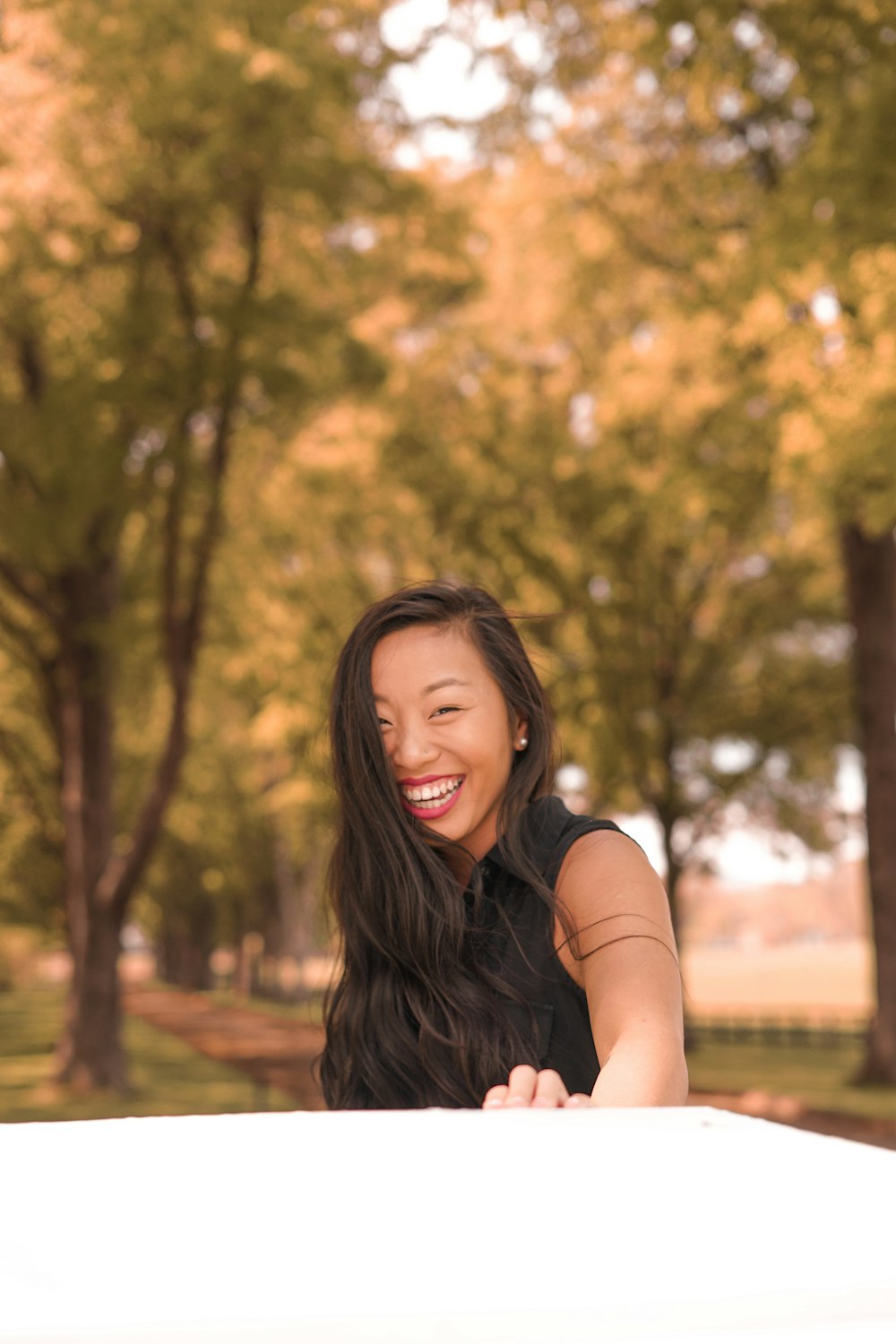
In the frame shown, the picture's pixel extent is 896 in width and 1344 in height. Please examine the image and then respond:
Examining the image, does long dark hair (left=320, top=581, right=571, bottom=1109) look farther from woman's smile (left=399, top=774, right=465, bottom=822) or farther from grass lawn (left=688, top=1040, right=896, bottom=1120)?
grass lawn (left=688, top=1040, right=896, bottom=1120)

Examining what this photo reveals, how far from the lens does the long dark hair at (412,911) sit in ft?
6.95

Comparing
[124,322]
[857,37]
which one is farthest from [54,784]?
[857,37]

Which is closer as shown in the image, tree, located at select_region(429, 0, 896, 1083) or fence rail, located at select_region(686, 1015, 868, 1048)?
tree, located at select_region(429, 0, 896, 1083)

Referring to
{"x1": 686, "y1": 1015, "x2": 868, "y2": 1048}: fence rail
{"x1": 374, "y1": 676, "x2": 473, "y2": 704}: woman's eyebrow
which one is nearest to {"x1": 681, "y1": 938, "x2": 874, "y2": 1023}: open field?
{"x1": 686, "y1": 1015, "x2": 868, "y2": 1048}: fence rail

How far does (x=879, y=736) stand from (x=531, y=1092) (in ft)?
47.3

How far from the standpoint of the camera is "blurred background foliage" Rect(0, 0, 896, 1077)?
9266 millimetres

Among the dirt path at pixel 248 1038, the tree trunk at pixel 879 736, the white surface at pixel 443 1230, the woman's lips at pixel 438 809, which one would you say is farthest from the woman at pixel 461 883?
the tree trunk at pixel 879 736

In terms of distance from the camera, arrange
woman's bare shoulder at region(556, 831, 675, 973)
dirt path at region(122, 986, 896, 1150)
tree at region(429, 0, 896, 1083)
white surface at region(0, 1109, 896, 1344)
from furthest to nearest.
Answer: dirt path at region(122, 986, 896, 1150), tree at region(429, 0, 896, 1083), woman's bare shoulder at region(556, 831, 675, 973), white surface at region(0, 1109, 896, 1344)

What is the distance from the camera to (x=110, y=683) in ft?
51.3

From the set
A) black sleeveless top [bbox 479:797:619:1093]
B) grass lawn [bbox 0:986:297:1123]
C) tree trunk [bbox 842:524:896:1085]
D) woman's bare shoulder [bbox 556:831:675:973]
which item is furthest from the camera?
tree trunk [bbox 842:524:896:1085]

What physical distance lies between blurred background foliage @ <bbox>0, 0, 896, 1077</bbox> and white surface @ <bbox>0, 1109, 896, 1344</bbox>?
1765 mm

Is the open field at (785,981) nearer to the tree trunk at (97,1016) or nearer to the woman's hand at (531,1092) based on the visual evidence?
the tree trunk at (97,1016)

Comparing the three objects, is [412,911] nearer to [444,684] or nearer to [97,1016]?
[444,684]

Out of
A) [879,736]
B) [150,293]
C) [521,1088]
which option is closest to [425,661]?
[521,1088]
